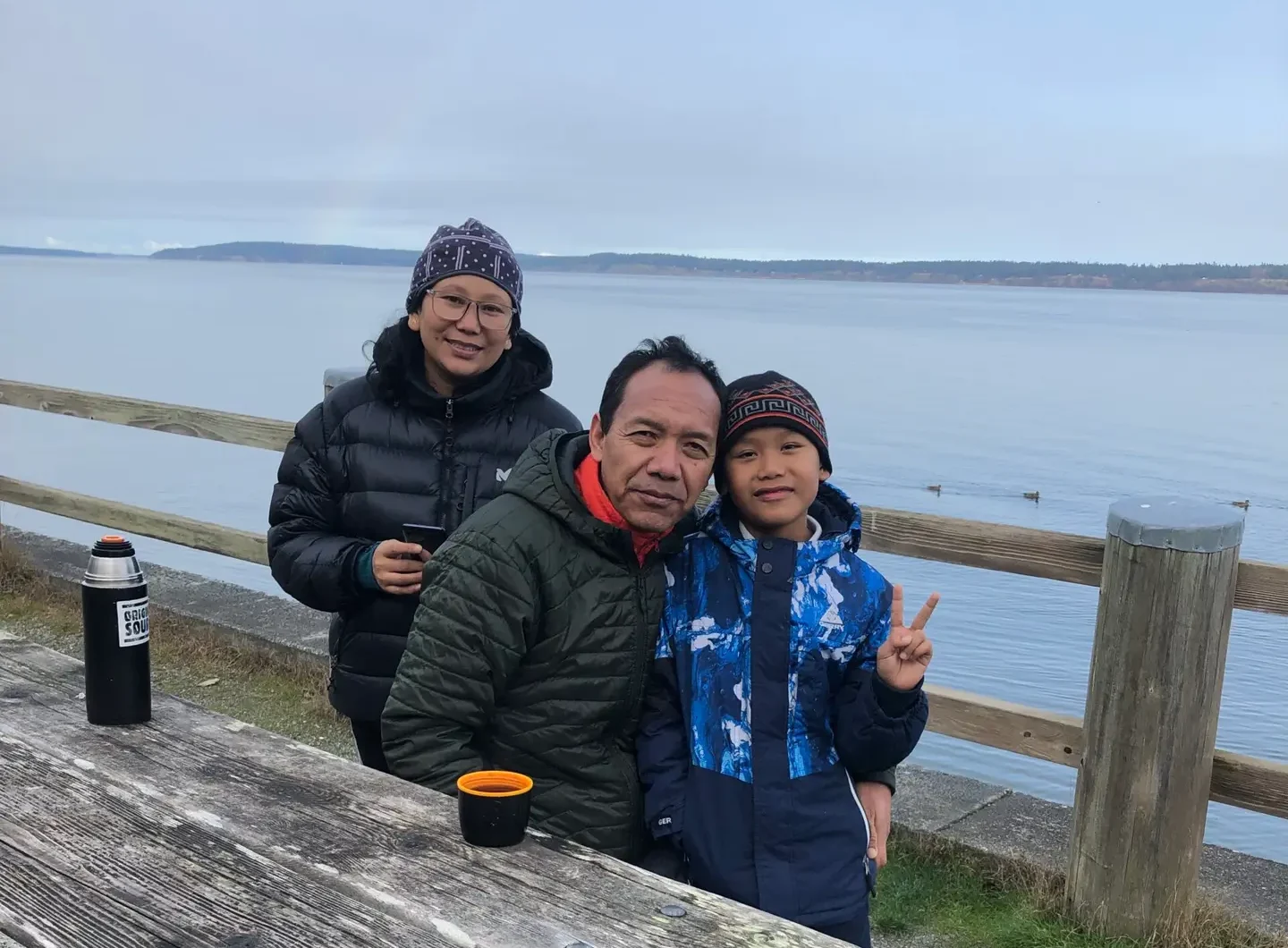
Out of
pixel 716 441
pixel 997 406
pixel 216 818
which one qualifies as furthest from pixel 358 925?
pixel 997 406

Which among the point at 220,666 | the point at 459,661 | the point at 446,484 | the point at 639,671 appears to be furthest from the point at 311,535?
the point at 220,666

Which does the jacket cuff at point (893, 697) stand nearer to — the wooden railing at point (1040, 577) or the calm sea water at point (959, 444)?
the wooden railing at point (1040, 577)

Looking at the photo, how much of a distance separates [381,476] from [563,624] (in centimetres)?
85

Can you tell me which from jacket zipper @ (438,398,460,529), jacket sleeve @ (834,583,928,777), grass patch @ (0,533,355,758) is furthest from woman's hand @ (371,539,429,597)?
grass patch @ (0,533,355,758)

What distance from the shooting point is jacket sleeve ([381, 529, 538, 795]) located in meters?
1.96

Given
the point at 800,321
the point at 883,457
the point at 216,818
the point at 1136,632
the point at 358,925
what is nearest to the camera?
the point at 358,925

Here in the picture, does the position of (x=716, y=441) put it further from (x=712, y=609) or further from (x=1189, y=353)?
(x=1189, y=353)

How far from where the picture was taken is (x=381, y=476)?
268 cm

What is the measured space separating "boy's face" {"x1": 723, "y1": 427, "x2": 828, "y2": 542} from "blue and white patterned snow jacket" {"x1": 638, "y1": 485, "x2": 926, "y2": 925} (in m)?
0.06

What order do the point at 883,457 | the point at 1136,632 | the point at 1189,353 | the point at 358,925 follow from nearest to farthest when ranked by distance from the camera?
the point at 358,925
the point at 1136,632
the point at 883,457
the point at 1189,353

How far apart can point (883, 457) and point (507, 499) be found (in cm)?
1535

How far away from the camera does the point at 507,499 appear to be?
208 centimetres

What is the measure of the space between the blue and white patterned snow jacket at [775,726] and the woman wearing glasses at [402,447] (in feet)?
2.56

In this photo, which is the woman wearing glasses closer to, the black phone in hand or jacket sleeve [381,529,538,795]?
the black phone in hand
